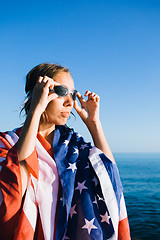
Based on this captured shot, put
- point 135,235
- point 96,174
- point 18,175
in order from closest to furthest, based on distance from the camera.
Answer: point 18,175 < point 96,174 < point 135,235

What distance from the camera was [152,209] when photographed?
12.2m

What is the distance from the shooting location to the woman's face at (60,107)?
250cm

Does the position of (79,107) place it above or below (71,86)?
below

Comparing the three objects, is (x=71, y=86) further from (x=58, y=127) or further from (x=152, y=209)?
(x=152, y=209)

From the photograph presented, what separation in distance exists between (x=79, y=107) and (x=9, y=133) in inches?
36.3

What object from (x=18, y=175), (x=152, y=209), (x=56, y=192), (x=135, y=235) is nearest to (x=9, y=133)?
(x=18, y=175)

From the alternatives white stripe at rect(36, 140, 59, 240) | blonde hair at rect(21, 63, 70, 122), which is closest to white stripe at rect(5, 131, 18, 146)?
white stripe at rect(36, 140, 59, 240)

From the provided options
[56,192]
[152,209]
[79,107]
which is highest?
[79,107]

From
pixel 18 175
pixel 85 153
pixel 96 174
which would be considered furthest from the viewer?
pixel 85 153

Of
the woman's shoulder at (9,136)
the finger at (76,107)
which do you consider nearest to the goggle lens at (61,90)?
the finger at (76,107)

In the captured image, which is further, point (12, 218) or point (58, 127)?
point (58, 127)

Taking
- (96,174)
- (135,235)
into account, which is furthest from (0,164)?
(135,235)

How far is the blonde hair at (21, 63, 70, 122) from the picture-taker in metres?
2.69

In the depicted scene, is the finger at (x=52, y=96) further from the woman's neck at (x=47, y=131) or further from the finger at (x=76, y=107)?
the finger at (x=76, y=107)
